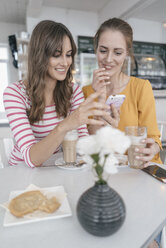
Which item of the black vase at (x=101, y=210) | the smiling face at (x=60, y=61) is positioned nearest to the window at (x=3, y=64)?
the smiling face at (x=60, y=61)

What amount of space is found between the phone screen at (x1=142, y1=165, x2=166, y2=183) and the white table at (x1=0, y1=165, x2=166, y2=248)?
28 mm

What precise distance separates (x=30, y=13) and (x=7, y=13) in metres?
1.11

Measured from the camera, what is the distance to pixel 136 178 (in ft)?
3.15

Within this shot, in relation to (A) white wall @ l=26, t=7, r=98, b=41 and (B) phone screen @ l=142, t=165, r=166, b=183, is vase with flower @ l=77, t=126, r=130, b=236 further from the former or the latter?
(A) white wall @ l=26, t=7, r=98, b=41

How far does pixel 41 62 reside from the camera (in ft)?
4.29

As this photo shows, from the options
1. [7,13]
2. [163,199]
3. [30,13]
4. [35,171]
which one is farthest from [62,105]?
[7,13]

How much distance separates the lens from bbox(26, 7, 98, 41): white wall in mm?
5082

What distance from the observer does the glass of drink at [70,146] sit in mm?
1044

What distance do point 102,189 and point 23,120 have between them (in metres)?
0.77

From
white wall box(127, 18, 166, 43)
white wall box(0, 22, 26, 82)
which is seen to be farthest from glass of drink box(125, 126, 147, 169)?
white wall box(0, 22, 26, 82)

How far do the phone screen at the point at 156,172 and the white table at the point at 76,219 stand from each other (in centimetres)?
3

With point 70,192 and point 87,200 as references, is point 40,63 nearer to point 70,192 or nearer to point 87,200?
point 70,192

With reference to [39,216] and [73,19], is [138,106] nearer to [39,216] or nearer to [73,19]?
[39,216]

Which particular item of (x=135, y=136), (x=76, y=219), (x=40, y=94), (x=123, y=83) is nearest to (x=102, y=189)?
(x=76, y=219)
